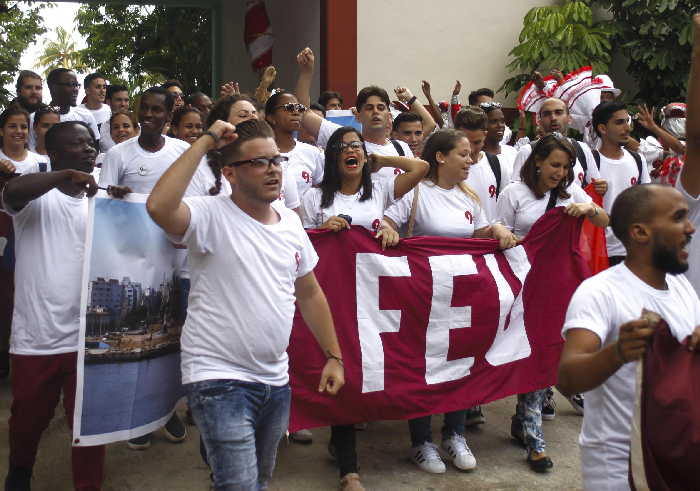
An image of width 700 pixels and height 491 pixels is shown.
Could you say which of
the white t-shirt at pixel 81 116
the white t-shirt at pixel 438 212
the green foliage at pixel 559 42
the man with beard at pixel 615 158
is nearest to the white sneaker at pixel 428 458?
the white t-shirt at pixel 438 212

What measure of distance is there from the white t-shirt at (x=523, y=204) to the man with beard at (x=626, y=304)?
260cm

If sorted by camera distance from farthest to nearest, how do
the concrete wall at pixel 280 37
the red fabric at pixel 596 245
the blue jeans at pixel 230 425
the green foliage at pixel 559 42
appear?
the concrete wall at pixel 280 37, the green foliage at pixel 559 42, the red fabric at pixel 596 245, the blue jeans at pixel 230 425

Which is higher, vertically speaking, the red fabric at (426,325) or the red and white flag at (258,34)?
the red and white flag at (258,34)

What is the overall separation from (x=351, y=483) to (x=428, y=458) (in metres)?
0.62

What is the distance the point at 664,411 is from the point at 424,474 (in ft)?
9.57

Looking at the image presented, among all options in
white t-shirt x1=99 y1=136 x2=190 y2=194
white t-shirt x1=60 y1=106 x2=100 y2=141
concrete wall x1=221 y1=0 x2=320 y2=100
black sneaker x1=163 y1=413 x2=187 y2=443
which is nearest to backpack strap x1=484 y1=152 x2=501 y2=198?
white t-shirt x1=99 y1=136 x2=190 y2=194

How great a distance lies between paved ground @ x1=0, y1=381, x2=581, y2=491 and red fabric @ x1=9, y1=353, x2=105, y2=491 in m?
0.58

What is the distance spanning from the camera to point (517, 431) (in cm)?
582

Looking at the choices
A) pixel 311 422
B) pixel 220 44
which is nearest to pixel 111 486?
pixel 311 422

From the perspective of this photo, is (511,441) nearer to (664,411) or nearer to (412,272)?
(412,272)

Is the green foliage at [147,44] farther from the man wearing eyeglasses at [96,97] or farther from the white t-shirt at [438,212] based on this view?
the white t-shirt at [438,212]

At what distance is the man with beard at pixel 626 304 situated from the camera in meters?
2.96

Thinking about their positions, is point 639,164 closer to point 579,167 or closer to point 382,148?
point 579,167

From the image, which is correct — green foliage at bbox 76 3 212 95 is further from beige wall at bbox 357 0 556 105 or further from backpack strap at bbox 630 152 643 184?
backpack strap at bbox 630 152 643 184
